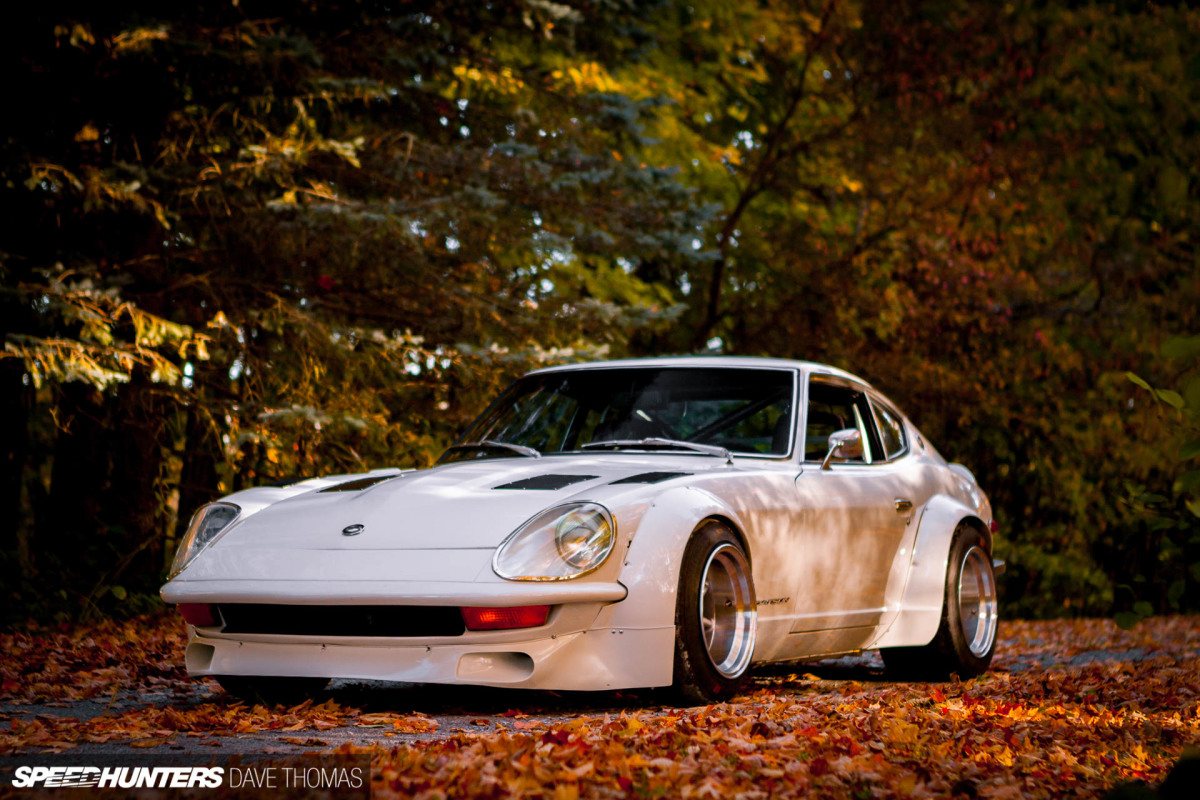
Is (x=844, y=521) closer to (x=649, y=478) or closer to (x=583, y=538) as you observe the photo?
(x=649, y=478)

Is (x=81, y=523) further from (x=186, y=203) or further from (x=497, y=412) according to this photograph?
(x=497, y=412)

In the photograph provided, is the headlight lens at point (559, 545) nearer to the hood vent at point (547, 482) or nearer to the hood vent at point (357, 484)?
the hood vent at point (547, 482)

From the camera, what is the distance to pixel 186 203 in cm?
1114

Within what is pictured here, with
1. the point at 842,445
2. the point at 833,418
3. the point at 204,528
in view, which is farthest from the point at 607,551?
the point at 833,418

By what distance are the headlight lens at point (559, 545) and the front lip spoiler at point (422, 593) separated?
0.22ft


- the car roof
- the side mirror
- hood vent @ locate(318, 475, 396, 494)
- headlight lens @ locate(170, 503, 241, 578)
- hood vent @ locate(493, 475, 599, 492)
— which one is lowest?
headlight lens @ locate(170, 503, 241, 578)

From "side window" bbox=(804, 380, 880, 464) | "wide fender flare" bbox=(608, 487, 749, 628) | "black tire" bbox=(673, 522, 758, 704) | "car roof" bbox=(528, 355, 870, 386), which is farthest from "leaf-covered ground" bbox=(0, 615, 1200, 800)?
"car roof" bbox=(528, 355, 870, 386)

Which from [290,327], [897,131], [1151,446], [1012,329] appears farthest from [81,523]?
[1151,446]

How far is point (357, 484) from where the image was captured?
636 centimetres

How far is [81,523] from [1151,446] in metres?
14.6

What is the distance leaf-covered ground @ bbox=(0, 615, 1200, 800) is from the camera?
3.88 meters

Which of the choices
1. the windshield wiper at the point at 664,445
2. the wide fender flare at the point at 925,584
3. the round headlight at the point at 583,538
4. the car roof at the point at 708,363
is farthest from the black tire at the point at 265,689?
the wide fender flare at the point at 925,584

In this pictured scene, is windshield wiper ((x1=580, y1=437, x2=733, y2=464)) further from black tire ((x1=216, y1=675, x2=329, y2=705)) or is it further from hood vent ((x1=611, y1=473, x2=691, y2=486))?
black tire ((x1=216, y1=675, x2=329, y2=705))

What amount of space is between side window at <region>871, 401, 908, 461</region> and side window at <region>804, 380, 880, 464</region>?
0.10 metres
